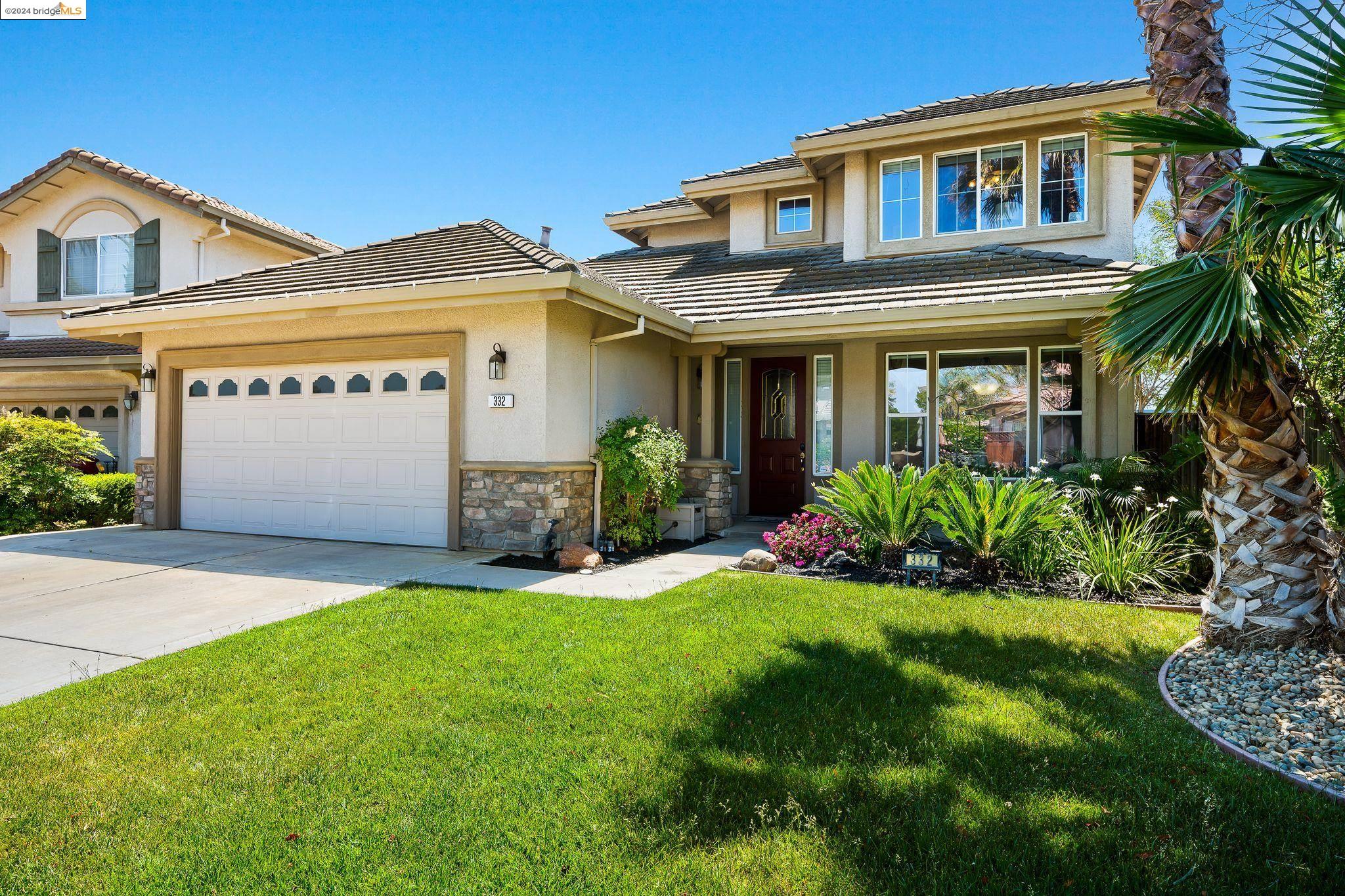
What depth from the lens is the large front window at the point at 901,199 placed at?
11195 mm

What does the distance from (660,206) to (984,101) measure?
6.27m

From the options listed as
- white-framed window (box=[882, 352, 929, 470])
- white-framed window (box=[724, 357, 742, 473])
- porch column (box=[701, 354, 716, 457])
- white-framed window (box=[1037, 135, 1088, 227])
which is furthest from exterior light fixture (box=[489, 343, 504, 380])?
white-framed window (box=[1037, 135, 1088, 227])

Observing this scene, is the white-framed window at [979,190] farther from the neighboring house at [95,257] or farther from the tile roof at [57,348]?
the tile roof at [57,348]

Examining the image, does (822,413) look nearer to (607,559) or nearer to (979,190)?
(979,190)

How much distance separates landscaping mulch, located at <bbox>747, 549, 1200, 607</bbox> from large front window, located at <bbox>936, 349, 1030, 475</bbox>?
243 centimetres

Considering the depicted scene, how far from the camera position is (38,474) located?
10844 mm

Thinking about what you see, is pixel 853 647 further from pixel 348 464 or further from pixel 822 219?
pixel 822 219

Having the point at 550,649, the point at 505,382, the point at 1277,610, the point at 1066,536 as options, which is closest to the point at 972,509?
the point at 1066,536

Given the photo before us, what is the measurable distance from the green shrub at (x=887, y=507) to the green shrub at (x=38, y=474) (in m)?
11.6

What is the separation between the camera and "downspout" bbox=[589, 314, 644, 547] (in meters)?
9.08

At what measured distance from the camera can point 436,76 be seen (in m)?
12.4

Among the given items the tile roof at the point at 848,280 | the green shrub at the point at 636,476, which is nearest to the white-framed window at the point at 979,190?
the tile roof at the point at 848,280

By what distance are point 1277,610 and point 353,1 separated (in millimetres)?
12893

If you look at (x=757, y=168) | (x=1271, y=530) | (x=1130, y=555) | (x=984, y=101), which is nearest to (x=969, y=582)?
(x=1130, y=555)
